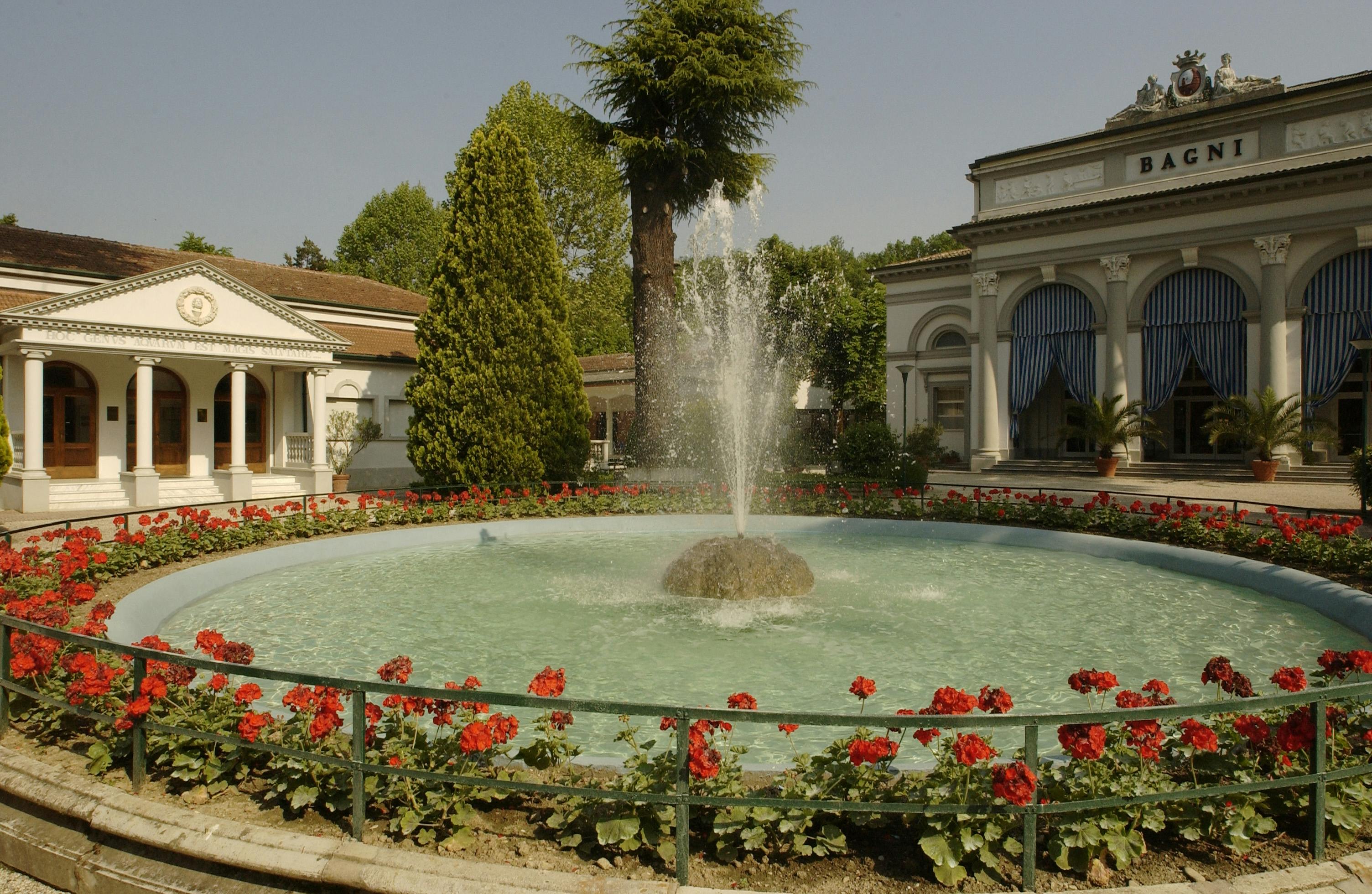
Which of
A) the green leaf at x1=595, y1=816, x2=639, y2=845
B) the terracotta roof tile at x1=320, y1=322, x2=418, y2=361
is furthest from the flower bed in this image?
the terracotta roof tile at x1=320, y1=322, x2=418, y2=361

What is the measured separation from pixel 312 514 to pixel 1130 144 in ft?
89.3

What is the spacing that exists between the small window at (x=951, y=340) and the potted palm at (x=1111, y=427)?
23.1 feet

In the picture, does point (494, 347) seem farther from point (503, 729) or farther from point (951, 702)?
point (951, 702)

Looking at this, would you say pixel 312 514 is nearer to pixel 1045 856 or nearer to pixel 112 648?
pixel 112 648

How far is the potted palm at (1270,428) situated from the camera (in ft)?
73.7

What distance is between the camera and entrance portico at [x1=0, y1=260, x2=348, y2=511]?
742 inches

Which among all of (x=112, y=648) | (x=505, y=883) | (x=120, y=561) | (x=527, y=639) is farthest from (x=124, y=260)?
(x=505, y=883)

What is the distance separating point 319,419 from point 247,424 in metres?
3.46

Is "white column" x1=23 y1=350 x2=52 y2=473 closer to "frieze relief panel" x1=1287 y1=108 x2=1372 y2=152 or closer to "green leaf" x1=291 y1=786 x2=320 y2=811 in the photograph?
"green leaf" x1=291 y1=786 x2=320 y2=811

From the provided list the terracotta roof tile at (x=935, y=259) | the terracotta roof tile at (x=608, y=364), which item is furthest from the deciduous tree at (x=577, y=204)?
the terracotta roof tile at (x=935, y=259)

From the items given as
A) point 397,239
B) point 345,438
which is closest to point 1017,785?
point 345,438

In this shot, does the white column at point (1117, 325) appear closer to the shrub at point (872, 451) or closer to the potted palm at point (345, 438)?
the shrub at point (872, 451)

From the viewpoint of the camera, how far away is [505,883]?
314cm

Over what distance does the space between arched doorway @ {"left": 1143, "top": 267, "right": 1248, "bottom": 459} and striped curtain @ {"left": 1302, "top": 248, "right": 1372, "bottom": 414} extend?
1.61m
